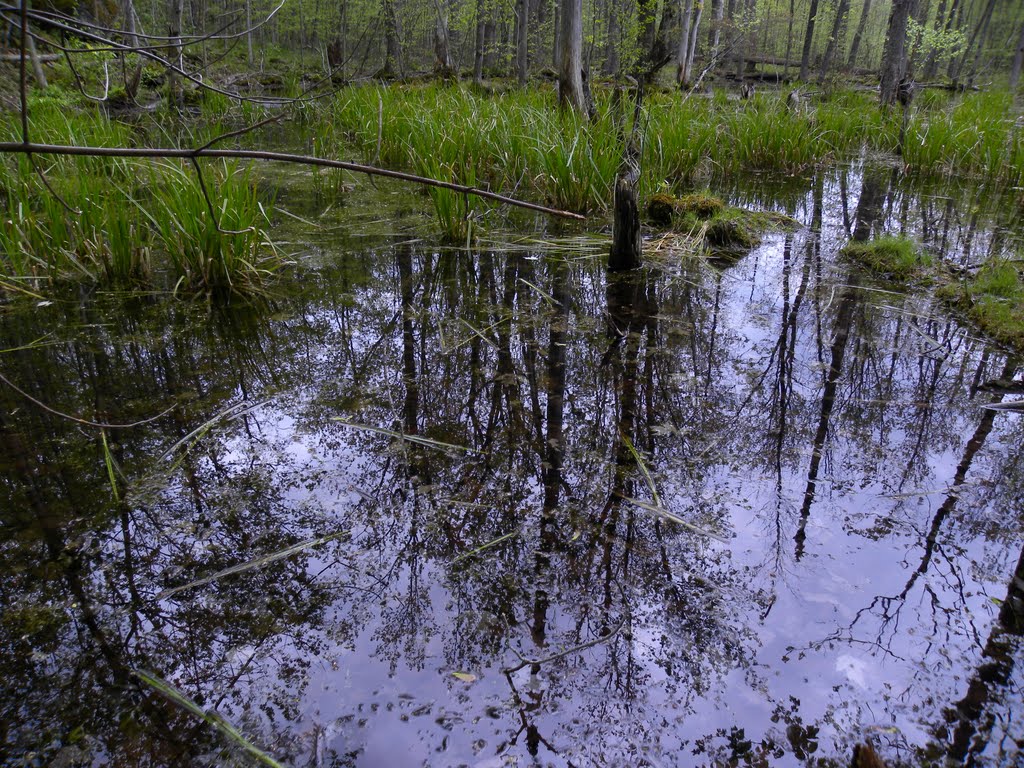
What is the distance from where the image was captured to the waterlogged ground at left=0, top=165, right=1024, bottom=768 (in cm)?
120

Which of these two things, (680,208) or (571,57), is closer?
(680,208)

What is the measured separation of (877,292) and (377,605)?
3.26m

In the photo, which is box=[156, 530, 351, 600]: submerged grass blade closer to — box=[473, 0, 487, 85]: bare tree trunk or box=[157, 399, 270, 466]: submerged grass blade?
box=[157, 399, 270, 466]: submerged grass blade

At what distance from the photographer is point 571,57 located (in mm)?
6406

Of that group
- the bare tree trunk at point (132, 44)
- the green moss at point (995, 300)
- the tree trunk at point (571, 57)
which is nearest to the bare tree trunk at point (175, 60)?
the bare tree trunk at point (132, 44)

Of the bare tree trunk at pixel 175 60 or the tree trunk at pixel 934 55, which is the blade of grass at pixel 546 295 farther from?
the tree trunk at pixel 934 55

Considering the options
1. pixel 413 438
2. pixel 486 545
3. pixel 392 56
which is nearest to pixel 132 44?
pixel 413 438

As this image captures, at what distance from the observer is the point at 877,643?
4.41ft

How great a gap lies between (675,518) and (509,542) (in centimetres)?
48

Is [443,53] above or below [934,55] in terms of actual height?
below

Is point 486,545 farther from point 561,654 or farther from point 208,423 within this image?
point 208,423

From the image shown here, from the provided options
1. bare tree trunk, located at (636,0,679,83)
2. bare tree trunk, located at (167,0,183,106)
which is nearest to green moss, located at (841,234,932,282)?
bare tree trunk, located at (167,0,183,106)

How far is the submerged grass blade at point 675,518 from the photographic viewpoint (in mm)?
1673

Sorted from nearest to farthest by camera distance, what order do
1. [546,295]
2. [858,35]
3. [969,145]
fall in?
[546,295] → [969,145] → [858,35]
